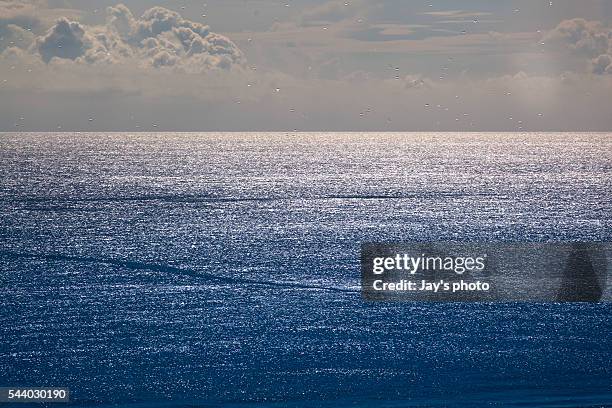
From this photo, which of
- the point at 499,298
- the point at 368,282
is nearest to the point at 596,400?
the point at 368,282

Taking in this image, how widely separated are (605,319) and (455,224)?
2238cm

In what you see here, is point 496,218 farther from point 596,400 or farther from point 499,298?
point 596,400

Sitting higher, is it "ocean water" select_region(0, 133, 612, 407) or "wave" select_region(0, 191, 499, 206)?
"ocean water" select_region(0, 133, 612, 407)

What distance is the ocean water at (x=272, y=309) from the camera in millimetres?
15898

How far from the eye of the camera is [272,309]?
24.3 meters

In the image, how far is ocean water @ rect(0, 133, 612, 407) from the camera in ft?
52.2

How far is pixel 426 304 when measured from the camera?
75.3 ft
